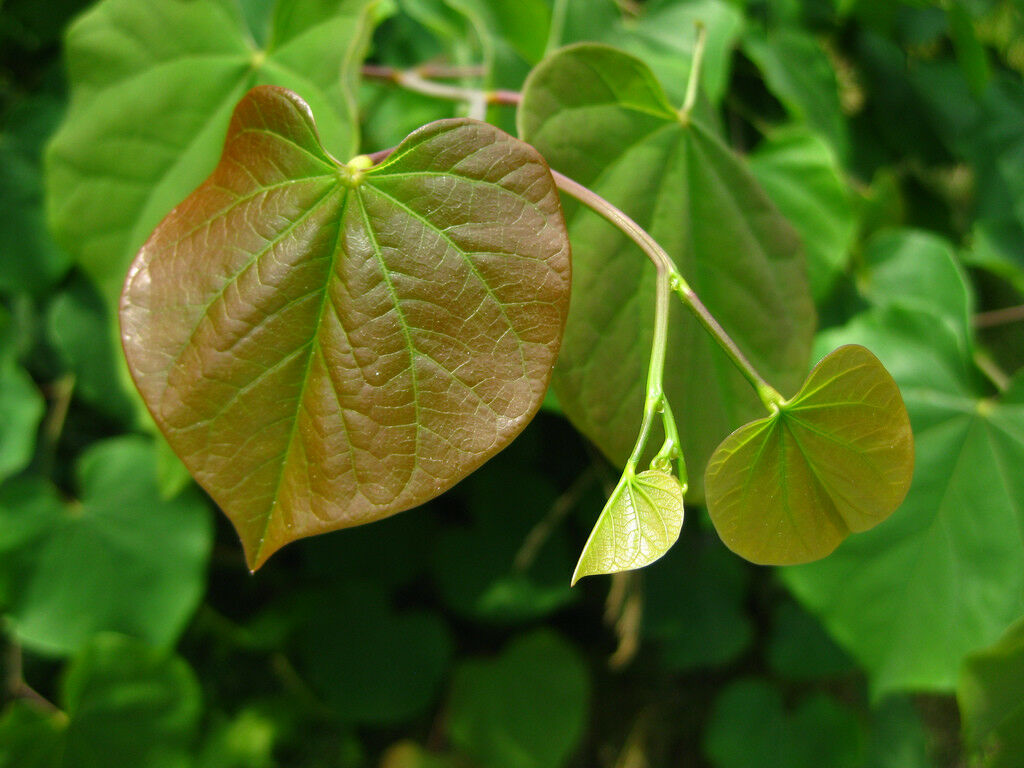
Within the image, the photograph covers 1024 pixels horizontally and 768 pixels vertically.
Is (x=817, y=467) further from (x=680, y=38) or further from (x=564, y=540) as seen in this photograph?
(x=564, y=540)

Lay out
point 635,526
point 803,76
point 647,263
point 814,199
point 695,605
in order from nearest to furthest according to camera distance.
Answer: point 635,526 → point 647,263 → point 814,199 → point 803,76 → point 695,605

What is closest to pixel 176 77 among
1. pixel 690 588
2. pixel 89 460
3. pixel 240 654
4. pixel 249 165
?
pixel 249 165

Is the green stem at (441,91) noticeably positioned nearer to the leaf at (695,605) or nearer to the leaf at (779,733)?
the leaf at (695,605)

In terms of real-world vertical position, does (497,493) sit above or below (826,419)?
below

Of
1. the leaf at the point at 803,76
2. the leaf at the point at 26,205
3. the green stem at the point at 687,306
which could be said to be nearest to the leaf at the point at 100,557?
the leaf at the point at 26,205

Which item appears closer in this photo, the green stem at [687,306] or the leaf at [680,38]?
the green stem at [687,306]

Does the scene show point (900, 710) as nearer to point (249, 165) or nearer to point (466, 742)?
point (466, 742)

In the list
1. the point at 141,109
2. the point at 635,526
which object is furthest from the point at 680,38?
the point at 635,526
